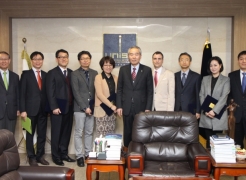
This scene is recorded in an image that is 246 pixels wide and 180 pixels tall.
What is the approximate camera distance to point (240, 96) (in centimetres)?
411

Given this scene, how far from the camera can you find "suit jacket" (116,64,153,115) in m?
4.26

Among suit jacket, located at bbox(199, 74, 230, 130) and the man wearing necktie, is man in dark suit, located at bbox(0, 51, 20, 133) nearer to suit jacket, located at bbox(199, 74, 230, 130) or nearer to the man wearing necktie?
the man wearing necktie

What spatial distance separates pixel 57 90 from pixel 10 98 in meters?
0.68

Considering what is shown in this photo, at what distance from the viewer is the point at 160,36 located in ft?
17.1

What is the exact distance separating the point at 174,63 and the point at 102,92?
61.1 inches

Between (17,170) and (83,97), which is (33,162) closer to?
(83,97)

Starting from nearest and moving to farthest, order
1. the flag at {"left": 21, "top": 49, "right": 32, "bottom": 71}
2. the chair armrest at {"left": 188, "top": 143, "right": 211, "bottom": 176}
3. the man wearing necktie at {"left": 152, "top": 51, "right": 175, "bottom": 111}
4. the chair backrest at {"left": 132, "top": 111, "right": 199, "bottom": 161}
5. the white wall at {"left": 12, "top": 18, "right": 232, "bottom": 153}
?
the chair armrest at {"left": 188, "top": 143, "right": 211, "bottom": 176}
the chair backrest at {"left": 132, "top": 111, "right": 199, "bottom": 161}
the man wearing necktie at {"left": 152, "top": 51, "right": 175, "bottom": 111}
the flag at {"left": 21, "top": 49, "right": 32, "bottom": 71}
the white wall at {"left": 12, "top": 18, "right": 232, "bottom": 153}

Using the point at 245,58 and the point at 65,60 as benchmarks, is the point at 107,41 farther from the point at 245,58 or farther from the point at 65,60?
the point at 245,58

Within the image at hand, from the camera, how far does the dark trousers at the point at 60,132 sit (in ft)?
14.9

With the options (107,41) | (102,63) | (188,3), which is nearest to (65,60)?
(102,63)

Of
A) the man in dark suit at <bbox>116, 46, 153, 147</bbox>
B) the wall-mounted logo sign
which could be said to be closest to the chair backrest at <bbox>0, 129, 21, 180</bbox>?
the man in dark suit at <bbox>116, 46, 153, 147</bbox>

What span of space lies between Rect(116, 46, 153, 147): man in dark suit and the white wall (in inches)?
37.9

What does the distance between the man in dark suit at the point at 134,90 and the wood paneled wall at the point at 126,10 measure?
3.65ft

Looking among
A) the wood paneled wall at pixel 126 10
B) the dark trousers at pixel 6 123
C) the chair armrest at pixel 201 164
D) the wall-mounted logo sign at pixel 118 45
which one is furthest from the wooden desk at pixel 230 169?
the dark trousers at pixel 6 123
